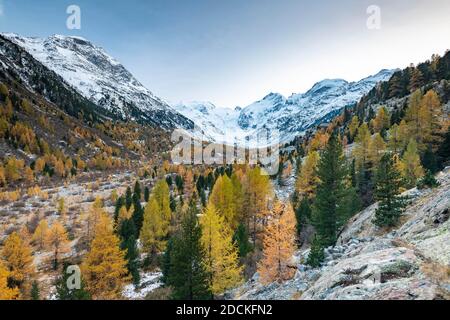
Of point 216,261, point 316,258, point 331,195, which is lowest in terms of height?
point 216,261

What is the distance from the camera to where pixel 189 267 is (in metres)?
24.8

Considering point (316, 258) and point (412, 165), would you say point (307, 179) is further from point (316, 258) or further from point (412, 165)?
point (316, 258)

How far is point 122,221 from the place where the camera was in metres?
55.8

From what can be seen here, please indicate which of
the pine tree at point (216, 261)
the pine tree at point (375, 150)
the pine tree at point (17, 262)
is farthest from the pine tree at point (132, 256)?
the pine tree at point (375, 150)

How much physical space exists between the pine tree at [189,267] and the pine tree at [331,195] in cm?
1275

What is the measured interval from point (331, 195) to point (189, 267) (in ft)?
53.9

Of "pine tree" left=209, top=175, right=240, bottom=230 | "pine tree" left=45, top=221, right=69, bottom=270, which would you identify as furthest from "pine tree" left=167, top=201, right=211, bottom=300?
"pine tree" left=45, top=221, right=69, bottom=270

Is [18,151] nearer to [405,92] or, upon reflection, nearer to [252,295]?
[252,295]

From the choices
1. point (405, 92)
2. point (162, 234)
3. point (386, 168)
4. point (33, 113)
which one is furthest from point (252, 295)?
point (33, 113)

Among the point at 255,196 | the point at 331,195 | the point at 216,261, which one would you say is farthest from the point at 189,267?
the point at 255,196

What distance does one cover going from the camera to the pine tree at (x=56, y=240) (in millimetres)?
51156

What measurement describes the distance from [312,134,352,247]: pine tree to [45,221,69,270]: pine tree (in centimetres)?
4159
